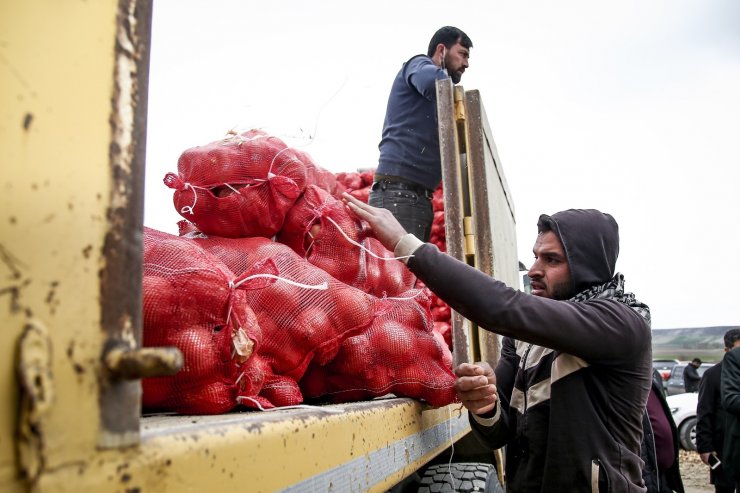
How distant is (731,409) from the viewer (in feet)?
18.1

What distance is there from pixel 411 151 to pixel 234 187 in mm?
1710

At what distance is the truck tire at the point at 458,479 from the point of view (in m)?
2.54

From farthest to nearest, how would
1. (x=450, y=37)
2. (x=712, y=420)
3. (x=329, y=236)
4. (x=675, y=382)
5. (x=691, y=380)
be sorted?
1. (x=675, y=382)
2. (x=691, y=380)
3. (x=712, y=420)
4. (x=450, y=37)
5. (x=329, y=236)

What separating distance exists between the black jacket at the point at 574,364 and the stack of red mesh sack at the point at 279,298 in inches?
11.4

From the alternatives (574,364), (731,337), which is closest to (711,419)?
(731,337)

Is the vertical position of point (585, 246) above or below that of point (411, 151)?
below

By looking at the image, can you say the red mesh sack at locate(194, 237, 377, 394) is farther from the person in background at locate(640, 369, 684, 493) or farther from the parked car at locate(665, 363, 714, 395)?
the parked car at locate(665, 363, 714, 395)

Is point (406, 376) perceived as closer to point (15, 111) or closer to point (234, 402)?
point (234, 402)

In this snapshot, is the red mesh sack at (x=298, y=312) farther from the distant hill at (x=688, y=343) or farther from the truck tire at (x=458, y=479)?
the distant hill at (x=688, y=343)

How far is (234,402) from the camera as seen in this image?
145 centimetres

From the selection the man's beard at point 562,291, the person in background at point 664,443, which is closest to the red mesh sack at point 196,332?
the man's beard at point 562,291

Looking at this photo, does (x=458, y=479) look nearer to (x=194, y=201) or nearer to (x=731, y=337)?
(x=194, y=201)

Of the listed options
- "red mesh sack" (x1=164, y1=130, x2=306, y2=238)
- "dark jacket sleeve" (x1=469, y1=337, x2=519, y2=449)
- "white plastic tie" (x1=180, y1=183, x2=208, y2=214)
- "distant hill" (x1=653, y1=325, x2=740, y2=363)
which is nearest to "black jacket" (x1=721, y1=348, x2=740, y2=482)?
"dark jacket sleeve" (x1=469, y1=337, x2=519, y2=449)

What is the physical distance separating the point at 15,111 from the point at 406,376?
62.1 inches
